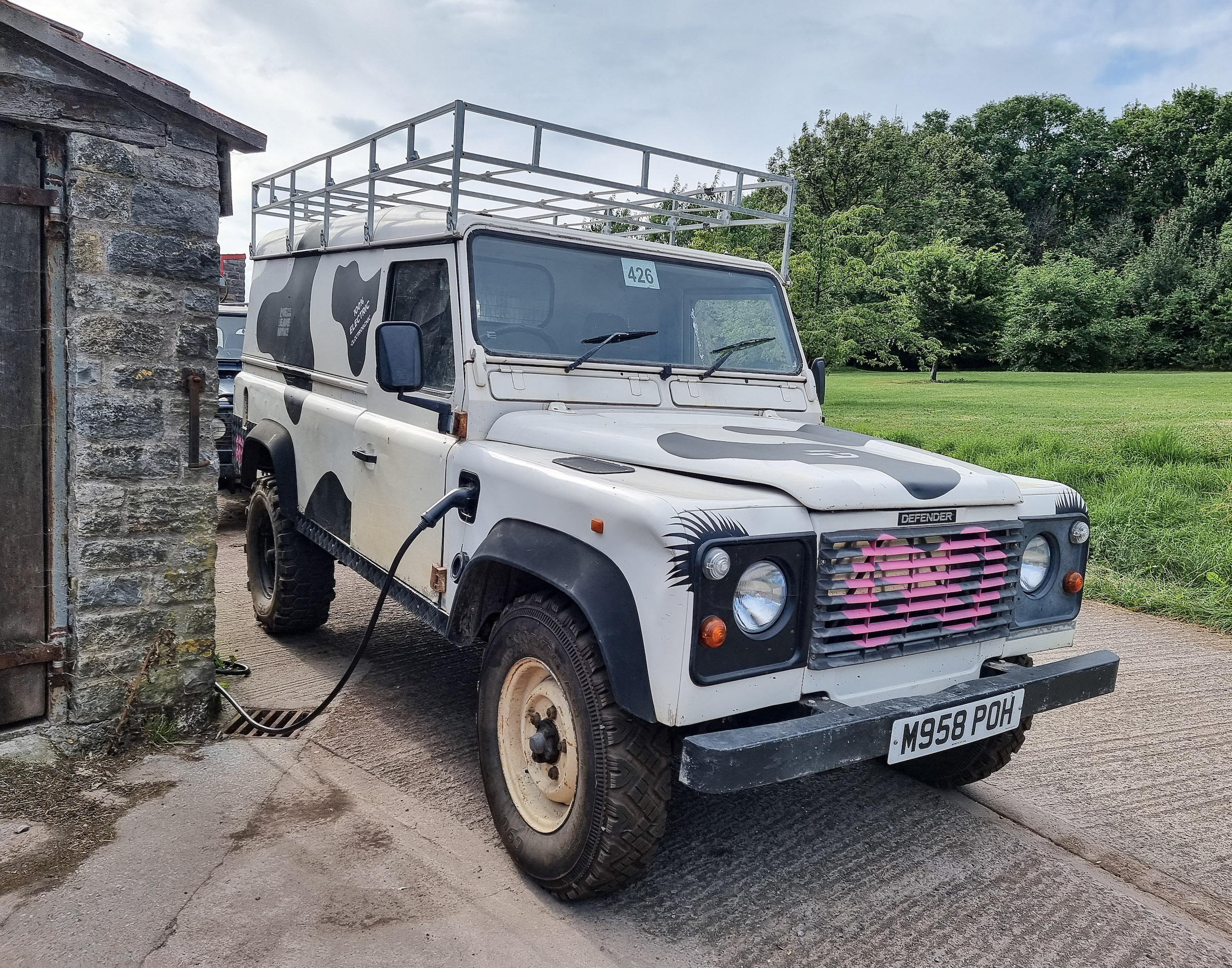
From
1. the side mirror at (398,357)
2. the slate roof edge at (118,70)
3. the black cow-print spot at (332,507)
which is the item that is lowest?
the black cow-print spot at (332,507)

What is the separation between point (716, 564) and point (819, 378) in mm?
2472

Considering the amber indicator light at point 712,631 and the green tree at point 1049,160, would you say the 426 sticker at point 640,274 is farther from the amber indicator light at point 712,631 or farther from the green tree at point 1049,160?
the green tree at point 1049,160

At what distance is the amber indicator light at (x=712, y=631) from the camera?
8.05ft

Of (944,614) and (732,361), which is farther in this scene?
(732,361)

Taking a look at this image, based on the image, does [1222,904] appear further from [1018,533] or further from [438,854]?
[438,854]

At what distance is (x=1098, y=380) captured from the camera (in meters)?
27.6

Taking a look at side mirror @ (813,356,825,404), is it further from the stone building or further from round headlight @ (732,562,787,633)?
the stone building

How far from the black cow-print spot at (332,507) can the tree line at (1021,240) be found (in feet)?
38.7

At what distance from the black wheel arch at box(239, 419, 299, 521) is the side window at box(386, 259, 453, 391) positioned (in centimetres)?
135

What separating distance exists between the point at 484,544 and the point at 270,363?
3143mm

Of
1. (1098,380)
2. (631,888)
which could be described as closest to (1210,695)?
(631,888)

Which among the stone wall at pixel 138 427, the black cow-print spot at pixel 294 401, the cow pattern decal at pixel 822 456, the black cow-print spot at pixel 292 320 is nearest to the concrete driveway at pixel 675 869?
the stone wall at pixel 138 427

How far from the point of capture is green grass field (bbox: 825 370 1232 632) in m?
6.96

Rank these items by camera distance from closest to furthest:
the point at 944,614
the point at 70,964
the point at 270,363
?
the point at 70,964 → the point at 944,614 → the point at 270,363
